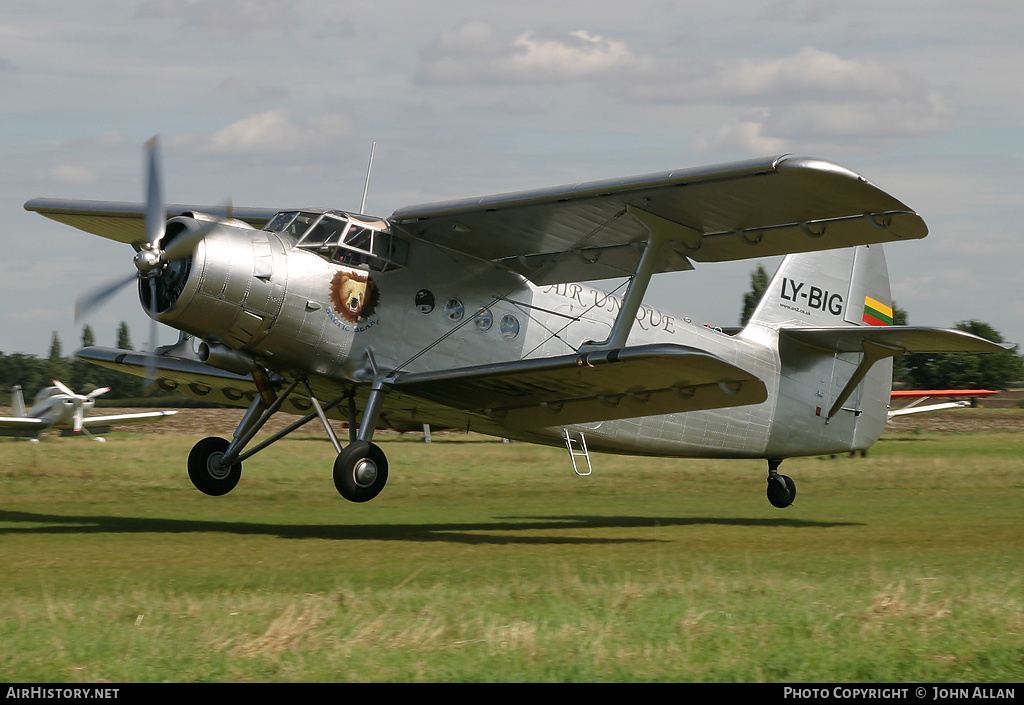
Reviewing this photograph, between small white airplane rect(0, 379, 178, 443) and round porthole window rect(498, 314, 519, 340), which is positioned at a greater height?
round porthole window rect(498, 314, 519, 340)

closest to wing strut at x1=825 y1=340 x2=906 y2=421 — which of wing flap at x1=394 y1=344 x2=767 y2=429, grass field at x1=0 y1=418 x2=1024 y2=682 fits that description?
grass field at x1=0 y1=418 x2=1024 y2=682

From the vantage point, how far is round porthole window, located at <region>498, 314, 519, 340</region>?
13375 millimetres

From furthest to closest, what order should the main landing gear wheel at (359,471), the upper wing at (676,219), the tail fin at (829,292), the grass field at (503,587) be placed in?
the tail fin at (829,292)
the main landing gear wheel at (359,471)
the upper wing at (676,219)
the grass field at (503,587)

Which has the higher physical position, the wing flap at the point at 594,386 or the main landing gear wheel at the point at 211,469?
the wing flap at the point at 594,386

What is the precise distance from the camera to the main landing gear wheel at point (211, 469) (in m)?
13.1

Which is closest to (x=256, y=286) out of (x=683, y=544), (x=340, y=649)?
(x=683, y=544)

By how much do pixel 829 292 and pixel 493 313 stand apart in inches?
239

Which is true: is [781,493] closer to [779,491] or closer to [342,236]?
[779,491]

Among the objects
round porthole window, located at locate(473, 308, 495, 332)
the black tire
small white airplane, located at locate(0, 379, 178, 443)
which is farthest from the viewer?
small white airplane, located at locate(0, 379, 178, 443)

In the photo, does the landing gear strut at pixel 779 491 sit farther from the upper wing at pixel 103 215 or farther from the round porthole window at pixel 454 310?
the upper wing at pixel 103 215

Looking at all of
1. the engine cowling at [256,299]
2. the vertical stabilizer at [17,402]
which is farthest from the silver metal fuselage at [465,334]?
the vertical stabilizer at [17,402]

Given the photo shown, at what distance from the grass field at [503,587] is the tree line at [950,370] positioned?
64709 millimetres

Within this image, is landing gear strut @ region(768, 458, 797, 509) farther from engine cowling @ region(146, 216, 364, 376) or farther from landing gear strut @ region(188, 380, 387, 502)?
engine cowling @ region(146, 216, 364, 376)

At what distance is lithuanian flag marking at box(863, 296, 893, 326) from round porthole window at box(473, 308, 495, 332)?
6.81 m
